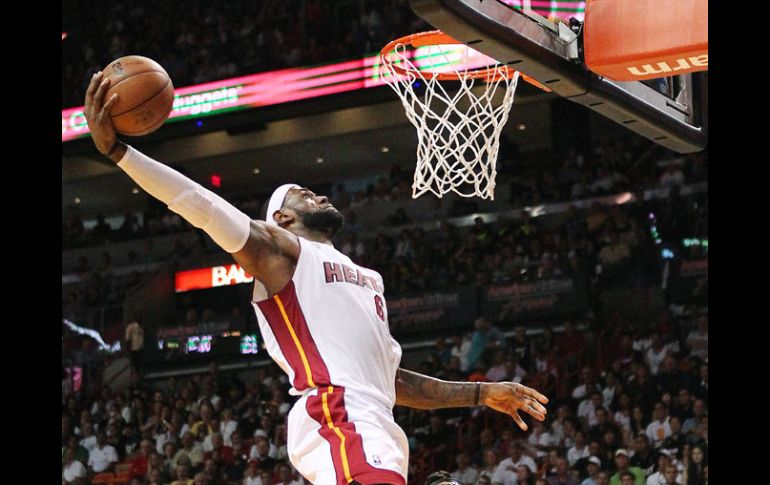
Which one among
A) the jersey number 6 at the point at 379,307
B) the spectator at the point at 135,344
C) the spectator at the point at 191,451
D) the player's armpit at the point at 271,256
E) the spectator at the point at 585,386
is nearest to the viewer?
the player's armpit at the point at 271,256

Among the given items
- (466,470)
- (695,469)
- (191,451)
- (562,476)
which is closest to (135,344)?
(191,451)

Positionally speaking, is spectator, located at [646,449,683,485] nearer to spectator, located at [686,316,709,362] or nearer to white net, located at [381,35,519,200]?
spectator, located at [686,316,709,362]

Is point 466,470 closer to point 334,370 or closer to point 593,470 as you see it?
point 593,470

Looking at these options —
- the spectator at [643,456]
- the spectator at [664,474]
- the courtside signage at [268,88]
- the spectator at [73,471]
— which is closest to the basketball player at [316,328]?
the spectator at [664,474]

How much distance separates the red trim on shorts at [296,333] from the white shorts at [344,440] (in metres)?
0.07

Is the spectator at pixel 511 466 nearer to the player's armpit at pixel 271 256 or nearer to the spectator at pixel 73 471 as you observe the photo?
the spectator at pixel 73 471

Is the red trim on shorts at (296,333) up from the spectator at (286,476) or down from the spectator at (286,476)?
up

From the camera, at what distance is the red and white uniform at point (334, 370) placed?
3.96 m

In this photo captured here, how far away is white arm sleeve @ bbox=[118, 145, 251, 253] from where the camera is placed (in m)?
3.72

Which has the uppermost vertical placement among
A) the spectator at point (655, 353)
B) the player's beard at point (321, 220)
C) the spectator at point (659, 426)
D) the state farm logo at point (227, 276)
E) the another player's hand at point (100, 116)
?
the another player's hand at point (100, 116)

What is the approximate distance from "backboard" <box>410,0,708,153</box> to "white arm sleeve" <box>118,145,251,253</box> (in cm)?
104

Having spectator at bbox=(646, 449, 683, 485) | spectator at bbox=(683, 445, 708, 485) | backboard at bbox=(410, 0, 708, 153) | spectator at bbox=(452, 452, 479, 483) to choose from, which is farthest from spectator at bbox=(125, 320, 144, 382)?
backboard at bbox=(410, 0, 708, 153)

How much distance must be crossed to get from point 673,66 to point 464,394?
162 centimetres

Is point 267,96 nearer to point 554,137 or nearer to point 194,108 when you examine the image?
point 194,108
